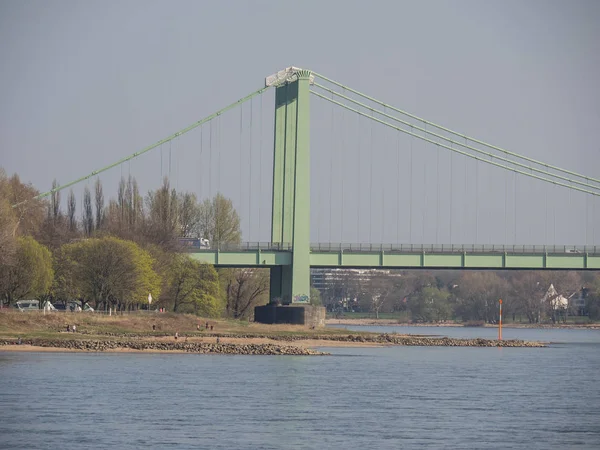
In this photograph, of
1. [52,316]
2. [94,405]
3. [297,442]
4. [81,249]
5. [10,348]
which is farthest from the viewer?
[81,249]

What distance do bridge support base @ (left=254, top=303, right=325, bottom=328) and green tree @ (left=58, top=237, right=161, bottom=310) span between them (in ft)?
50.3

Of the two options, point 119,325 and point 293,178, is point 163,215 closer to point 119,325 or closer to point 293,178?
point 293,178

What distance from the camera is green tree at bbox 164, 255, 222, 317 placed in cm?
11075

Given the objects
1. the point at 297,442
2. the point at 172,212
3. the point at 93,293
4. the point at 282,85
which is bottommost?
the point at 297,442

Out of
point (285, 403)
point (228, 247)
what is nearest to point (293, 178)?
point (228, 247)

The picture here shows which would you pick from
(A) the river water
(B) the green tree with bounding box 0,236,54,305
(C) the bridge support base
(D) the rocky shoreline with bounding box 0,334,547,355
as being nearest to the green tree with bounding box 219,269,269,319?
(C) the bridge support base

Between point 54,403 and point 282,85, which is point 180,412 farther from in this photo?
point 282,85

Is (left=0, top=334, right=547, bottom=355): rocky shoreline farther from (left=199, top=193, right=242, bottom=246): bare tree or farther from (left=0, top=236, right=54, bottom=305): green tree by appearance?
(left=199, top=193, right=242, bottom=246): bare tree

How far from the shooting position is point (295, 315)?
362 feet

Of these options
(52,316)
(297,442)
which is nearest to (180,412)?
(297,442)

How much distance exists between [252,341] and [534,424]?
152 feet

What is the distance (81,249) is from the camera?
9844 centimetres

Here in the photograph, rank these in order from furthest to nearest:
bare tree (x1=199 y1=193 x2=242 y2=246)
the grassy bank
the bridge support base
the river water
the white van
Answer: bare tree (x1=199 y1=193 x2=242 y2=246), the bridge support base, the white van, the grassy bank, the river water

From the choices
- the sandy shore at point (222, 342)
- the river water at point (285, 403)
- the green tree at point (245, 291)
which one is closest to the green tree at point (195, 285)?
the green tree at point (245, 291)
